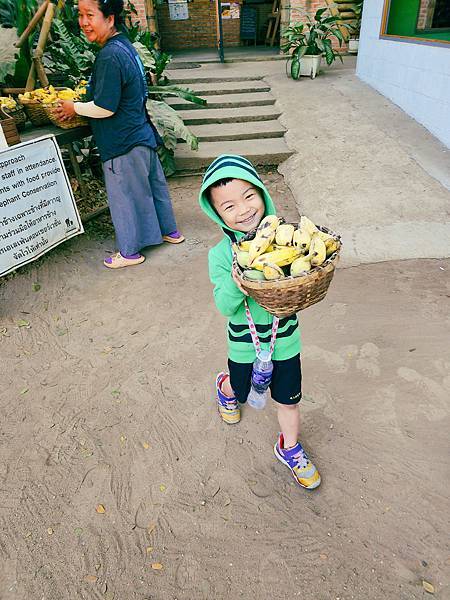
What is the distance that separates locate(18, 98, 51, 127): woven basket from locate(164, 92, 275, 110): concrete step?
11.0ft

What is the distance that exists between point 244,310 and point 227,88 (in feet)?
21.7

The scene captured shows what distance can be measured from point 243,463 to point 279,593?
63cm

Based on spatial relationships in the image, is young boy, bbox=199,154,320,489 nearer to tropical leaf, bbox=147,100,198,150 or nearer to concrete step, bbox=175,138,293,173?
tropical leaf, bbox=147,100,198,150

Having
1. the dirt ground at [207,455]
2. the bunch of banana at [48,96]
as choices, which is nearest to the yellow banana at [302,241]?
the dirt ground at [207,455]

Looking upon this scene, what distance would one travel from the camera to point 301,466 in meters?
2.11

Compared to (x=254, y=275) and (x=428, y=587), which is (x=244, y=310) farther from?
(x=428, y=587)

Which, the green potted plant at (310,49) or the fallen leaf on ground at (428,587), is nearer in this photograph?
the fallen leaf on ground at (428,587)

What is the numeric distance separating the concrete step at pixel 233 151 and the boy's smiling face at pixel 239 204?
14.5 feet

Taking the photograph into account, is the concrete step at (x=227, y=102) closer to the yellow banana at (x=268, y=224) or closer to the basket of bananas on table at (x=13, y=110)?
the basket of bananas on table at (x=13, y=110)

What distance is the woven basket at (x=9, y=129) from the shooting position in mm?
3361

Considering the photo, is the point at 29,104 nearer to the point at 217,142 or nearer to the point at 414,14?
the point at 217,142

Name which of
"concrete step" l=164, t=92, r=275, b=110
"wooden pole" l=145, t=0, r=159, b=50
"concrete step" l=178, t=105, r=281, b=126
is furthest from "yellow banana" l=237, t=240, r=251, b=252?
"wooden pole" l=145, t=0, r=159, b=50

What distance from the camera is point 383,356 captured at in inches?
112

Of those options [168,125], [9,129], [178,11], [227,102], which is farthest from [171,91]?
[178,11]
